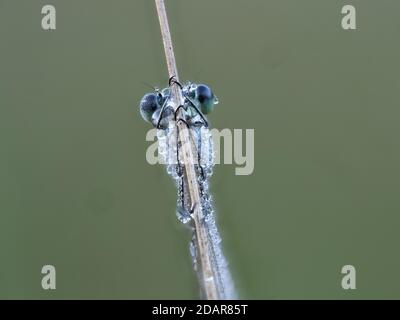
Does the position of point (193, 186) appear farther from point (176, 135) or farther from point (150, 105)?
point (150, 105)

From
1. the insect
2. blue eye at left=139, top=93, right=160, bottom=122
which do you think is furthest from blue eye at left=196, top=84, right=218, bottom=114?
blue eye at left=139, top=93, right=160, bottom=122

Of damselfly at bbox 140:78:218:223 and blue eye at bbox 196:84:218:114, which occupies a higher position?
blue eye at bbox 196:84:218:114

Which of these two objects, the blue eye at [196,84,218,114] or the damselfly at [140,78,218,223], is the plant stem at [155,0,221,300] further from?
the blue eye at [196,84,218,114]

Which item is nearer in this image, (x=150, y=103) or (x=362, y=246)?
(x=150, y=103)

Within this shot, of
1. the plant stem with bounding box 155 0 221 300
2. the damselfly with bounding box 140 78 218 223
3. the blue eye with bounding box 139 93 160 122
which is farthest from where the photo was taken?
the blue eye with bounding box 139 93 160 122

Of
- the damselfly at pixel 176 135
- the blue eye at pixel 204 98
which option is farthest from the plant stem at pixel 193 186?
the blue eye at pixel 204 98

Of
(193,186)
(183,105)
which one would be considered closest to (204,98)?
(183,105)

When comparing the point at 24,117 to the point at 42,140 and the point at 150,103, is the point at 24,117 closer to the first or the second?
the point at 42,140

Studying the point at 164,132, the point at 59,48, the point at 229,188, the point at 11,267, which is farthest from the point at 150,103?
the point at 59,48
